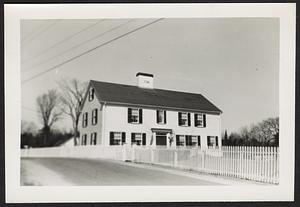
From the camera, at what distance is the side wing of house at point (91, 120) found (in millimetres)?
902

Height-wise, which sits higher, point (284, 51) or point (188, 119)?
point (284, 51)

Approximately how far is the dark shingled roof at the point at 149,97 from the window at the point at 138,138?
0.29 feet

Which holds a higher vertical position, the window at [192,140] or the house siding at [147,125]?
the house siding at [147,125]

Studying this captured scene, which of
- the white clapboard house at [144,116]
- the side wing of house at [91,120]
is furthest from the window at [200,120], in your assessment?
the side wing of house at [91,120]

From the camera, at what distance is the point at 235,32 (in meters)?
0.93

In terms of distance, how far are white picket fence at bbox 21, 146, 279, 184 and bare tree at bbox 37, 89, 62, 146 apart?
55 mm

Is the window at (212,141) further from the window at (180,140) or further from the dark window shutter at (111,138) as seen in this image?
the dark window shutter at (111,138)

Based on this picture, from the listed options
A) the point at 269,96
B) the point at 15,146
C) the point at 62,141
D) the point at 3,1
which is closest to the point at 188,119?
the point at 269,96

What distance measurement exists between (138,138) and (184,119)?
143 millimetres

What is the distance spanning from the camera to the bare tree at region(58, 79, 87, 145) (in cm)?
91

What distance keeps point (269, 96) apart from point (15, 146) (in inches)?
29.4

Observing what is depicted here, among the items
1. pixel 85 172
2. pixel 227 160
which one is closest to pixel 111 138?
pixel 85 172

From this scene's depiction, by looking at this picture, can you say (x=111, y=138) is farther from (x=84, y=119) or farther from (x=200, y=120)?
(x=200, y=120)

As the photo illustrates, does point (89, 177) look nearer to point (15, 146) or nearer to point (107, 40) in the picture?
point (15, 146)
